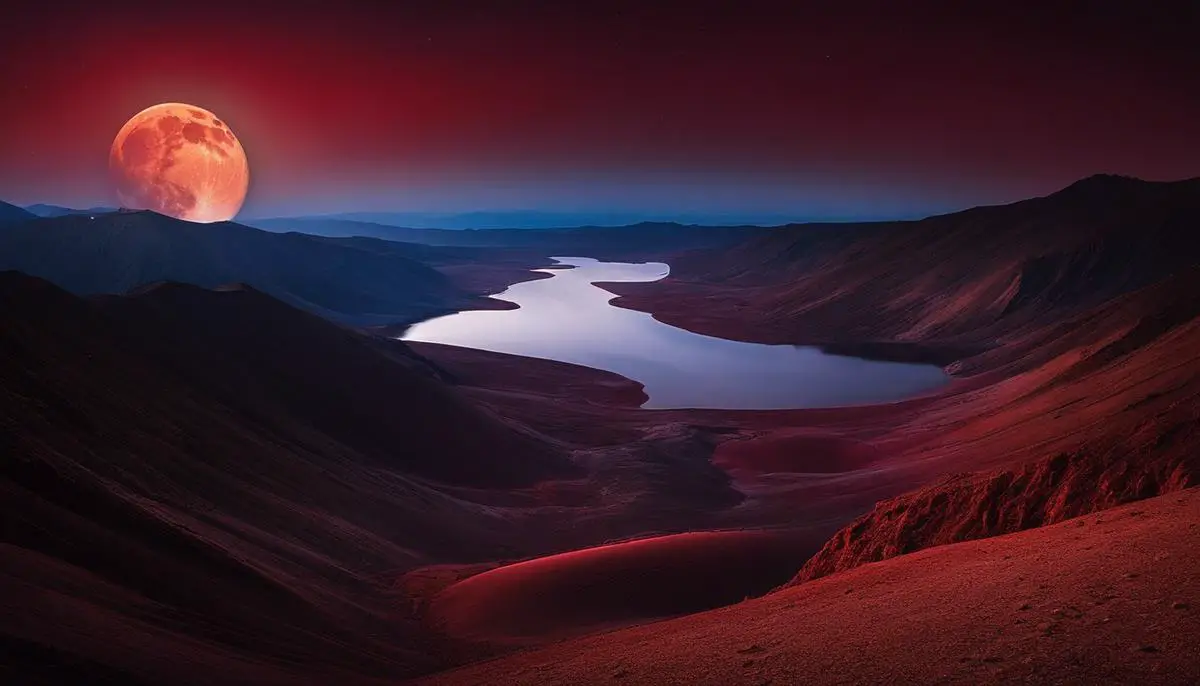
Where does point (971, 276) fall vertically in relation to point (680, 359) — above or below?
above

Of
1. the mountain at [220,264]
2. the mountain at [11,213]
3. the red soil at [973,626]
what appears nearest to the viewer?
the red soil at [973,626]

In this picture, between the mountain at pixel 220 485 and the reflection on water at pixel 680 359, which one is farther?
the reflection on water at pixel 680 359

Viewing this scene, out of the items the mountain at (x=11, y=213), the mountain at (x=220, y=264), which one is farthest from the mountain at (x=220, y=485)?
the mountain at (x=11, y=213)

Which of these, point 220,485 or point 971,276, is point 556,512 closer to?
point 220,485

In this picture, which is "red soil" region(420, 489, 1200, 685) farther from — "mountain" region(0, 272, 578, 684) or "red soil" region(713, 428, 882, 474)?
"red soil" region(713, 428, 882, 474)

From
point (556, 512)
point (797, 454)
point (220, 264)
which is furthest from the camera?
point (220, 264)

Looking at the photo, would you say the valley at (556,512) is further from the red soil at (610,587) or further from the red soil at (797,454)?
the red soil at (797,454)

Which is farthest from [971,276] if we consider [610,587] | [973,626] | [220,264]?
[973,626]

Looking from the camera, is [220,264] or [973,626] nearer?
[973,626]
